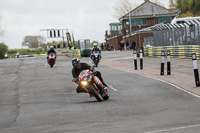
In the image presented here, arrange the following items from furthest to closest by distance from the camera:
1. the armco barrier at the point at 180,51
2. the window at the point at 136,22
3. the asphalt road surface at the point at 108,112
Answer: the window at the point at 136,22 → the armco barrier at the point at 180,51 → the asphalt road surface at the point at 108,112

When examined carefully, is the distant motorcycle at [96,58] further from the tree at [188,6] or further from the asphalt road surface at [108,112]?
the tree at [188,6]

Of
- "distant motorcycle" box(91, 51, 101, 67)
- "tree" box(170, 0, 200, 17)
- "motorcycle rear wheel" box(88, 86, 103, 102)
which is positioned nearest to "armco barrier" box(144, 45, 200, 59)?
"distant motorcycle" box(91, 51, 101, 67)

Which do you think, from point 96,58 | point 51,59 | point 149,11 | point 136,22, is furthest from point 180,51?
point 149,11

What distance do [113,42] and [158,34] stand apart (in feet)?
204

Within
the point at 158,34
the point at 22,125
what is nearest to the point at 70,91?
the point at 22,125

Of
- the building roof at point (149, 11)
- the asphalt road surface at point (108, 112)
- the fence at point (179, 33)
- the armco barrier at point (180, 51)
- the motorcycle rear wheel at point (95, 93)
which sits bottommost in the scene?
the asphalt road surface at point (108, 112)

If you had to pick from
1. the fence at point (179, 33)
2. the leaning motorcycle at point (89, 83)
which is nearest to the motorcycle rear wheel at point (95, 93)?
the leaning motorcycle at point (89, 83)

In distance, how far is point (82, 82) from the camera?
1149 centimetres

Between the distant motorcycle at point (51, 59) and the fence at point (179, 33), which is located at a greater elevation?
the fence at point (179, 33)

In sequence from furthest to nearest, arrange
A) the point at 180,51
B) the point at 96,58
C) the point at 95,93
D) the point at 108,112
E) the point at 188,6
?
the point at 188,6, the point at 180,51, the point at 96,58, the point at 95,93, the point at 108,112

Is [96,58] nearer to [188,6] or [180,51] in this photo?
[180,51]

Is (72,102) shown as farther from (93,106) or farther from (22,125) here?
(22,125)

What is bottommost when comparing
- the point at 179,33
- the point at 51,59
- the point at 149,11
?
the point at 51,59

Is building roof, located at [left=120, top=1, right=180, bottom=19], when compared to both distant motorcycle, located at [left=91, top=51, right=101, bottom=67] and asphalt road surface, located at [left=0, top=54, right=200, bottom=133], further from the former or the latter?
asphalt road surface, located at [left=0, top=54, right=200, bottom=133]
